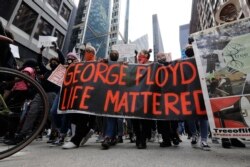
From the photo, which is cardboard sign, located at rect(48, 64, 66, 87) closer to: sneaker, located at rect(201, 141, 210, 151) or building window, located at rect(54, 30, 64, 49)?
sneaker, located at rect(201, 141, 210, 151)

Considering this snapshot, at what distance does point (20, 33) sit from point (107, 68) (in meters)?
16.1

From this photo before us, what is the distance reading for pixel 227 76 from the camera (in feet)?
9.16

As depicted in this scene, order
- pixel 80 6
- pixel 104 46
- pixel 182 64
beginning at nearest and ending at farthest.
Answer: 1. pixel 182 64
2. pixel 104 46
3. pixel 80 6

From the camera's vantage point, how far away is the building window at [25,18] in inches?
699

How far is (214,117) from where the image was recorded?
2766 mm

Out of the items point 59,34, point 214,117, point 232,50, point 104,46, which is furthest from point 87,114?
point 104,46

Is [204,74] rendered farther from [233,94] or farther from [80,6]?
[80,6]

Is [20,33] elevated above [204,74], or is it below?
above

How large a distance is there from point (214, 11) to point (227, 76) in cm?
2795

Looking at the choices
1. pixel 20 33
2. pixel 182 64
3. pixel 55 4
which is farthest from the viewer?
pixel 55 4

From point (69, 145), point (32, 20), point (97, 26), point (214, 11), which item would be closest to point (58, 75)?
point (69, 145)

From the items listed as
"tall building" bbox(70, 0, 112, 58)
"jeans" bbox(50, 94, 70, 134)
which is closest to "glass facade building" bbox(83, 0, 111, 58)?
"tall building" bbox(70, 0, 112, 58)

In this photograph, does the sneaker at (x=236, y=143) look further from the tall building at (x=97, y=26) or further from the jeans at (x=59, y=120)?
the tall building at (x=97, y=26)

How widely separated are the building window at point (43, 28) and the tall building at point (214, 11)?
13770 millimetres
